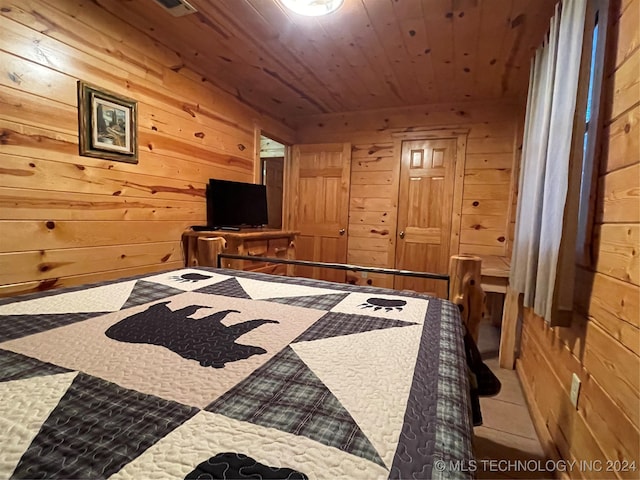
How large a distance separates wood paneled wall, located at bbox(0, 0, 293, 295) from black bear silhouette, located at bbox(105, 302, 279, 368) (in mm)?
1284

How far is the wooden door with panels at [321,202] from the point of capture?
4.09 metres

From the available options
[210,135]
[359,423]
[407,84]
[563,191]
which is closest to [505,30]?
[407,84]

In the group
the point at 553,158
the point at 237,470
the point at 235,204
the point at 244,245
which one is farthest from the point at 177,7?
the point at 237,470

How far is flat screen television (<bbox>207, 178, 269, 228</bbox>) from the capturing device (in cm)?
290

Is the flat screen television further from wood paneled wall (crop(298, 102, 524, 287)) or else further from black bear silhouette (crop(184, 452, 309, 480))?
black bear silhouette (crop(184, 452, 309, 480))

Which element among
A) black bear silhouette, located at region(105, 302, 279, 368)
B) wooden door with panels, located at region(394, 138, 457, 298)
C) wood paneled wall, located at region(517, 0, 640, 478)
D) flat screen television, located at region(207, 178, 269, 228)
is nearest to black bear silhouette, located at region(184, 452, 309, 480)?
black bear silhouette, located at region(105, 302, 279, 368)

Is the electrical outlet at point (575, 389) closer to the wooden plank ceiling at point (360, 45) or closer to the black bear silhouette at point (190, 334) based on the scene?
the black bear silhouette at point (190, 334)

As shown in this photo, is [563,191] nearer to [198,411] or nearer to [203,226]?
[198,411]

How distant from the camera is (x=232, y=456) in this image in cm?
43

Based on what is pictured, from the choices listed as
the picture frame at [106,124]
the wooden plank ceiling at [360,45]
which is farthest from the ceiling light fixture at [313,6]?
the picture frame at [106,124]

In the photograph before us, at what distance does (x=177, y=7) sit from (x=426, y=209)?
10.0 ft

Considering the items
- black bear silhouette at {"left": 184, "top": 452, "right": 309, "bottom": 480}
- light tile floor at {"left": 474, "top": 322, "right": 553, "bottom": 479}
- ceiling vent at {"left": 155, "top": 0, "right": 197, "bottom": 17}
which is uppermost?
ceiling vent at {"left": 155, "top": 0, "right": 197, "bottom": 17}

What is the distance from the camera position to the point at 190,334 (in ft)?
2.77

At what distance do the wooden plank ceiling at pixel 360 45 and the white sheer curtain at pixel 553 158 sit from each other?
0.54 m
